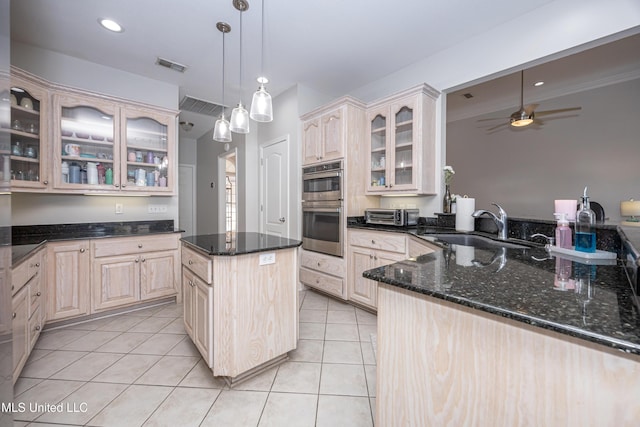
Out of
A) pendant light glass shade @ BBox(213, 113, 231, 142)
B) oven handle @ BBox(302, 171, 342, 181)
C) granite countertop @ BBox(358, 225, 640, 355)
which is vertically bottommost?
granite countertop @ BBox(358, 225, 640, 355)

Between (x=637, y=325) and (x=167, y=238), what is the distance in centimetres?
340

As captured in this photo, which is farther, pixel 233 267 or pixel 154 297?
pixel 154 297

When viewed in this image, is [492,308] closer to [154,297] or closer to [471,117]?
[154,297]

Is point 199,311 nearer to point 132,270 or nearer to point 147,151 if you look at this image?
point 132,270

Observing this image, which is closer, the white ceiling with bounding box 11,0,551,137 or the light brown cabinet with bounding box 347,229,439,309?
the white ceiling with bounding box 11,0,551,137

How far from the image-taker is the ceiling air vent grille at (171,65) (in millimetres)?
2861

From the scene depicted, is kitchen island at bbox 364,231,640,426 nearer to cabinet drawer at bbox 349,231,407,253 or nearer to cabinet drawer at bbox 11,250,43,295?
cabinet drawer at bbox 349,231,407,253

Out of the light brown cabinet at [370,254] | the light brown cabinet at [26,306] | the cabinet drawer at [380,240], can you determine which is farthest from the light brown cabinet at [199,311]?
the cabinet drawer at [380,240]

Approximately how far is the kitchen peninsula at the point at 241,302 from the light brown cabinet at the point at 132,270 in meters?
1.19

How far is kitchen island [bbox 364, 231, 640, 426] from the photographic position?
1.90ft

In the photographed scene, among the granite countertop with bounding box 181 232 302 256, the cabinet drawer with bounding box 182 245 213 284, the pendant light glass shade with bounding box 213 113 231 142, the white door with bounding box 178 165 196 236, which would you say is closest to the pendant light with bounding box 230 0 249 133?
the pendant light glass shade with bounding box 213 113 231 142

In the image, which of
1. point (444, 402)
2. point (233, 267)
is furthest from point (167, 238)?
point (444, 402)

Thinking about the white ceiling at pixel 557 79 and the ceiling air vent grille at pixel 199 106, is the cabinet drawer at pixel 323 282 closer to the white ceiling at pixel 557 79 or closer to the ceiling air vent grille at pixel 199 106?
the white ceiling at pixel 557 79

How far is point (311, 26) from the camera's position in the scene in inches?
92.0
